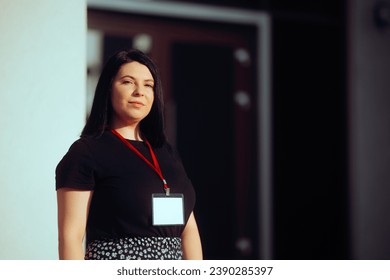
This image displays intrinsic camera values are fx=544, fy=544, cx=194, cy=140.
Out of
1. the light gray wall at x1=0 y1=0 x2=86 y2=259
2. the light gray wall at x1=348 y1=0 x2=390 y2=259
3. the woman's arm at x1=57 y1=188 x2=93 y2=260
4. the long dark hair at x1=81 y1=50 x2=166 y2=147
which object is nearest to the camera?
the woman's arm at x1=57 y1=188 x2=93 y2=260

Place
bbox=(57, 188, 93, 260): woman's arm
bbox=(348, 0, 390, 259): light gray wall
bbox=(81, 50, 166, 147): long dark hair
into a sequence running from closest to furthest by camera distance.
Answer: bbox=(57, 188, 93, 260): woman's arm, bbox=(81, 50, 166, 147): long dark hair, bbox=(348, 0, 390, 259): light gray wall

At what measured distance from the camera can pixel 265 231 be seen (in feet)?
10.5

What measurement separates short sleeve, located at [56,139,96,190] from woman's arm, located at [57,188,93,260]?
0.05 feet

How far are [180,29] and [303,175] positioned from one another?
1.13 meters

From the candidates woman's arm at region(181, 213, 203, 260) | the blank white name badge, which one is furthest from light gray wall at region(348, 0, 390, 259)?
the blank white name badge

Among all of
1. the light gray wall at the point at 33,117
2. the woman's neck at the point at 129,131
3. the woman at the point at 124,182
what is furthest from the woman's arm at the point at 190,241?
the light gray wall at the point at 33,117

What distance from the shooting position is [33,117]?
156cm

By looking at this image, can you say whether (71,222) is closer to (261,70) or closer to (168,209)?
(168,209)

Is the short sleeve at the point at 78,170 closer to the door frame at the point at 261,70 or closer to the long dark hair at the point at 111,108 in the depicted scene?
the long dark hair at the point at 111,108

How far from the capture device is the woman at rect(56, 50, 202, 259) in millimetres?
1204

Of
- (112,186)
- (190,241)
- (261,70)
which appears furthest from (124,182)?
(261,70)

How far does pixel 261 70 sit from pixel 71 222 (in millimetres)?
2275

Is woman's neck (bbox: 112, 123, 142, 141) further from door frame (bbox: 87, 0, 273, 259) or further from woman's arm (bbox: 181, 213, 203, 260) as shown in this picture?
door frame (bbox: 87, 0, 273, 259)

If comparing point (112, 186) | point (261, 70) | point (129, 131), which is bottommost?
point (112, 186)
